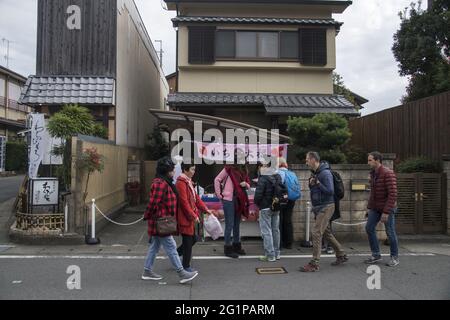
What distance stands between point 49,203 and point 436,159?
9176 millimetres

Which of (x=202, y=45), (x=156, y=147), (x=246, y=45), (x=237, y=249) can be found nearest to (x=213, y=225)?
(x=237, y=249)

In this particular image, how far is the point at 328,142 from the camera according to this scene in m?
10.0

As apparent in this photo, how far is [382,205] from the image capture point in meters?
6.66

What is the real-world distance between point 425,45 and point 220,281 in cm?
1301

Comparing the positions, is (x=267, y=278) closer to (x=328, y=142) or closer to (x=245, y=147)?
(x=245, y=147)

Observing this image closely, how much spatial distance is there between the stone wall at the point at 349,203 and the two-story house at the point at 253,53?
5.10 m

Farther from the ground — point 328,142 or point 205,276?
point 328,142

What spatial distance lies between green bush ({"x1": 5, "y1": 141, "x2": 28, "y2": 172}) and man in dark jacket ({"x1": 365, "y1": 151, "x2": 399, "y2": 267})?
23250 millimetres

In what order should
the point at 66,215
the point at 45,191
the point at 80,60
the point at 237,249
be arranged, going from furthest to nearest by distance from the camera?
1. the point at 80,60
2. the point at 45,191
3. the point at 66,215
4. the point at 237,249

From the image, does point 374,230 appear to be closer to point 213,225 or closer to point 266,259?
point 266,259

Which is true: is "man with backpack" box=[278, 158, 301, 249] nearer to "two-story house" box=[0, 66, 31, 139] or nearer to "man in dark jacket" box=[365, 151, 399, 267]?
"man in dark jacket" box=[365, 151, 399, 267]

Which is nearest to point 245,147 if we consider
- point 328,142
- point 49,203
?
point 328,142

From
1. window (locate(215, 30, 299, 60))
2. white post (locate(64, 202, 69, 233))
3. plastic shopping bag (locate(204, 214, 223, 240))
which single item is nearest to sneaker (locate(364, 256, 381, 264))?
plastic shopping bag (locate(204, 214, 223, 240))
